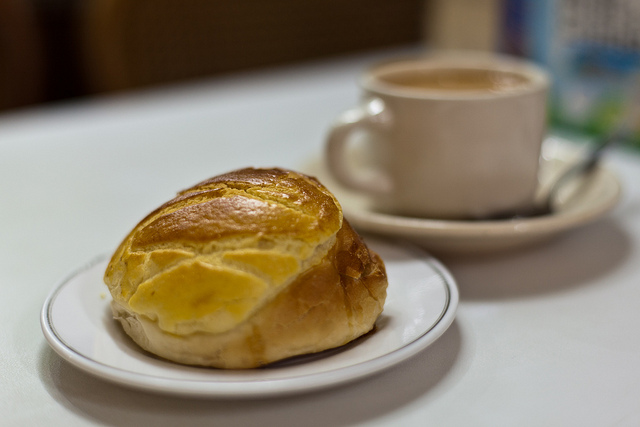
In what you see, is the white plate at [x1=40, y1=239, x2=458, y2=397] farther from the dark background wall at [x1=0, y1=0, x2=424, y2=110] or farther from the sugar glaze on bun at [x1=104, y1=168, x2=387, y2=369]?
the dark background wall at [x1=0, y1=0, x2=424, y2=110]

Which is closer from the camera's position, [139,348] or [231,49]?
[139,348]

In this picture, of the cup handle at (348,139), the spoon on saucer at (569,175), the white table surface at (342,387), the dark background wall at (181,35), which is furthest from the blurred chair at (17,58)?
the spoon on saucer at (569,175)

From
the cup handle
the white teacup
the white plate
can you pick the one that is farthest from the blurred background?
the white plate

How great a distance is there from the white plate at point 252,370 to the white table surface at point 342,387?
0.02m

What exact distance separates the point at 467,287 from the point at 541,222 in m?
0.09

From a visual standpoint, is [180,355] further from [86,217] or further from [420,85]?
[420,85]

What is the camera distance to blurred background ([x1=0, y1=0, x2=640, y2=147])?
1003 millimetres

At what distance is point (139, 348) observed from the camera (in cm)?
46

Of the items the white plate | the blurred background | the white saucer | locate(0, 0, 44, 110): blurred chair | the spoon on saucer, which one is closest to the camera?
the white plate

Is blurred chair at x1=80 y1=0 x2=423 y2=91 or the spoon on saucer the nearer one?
the spoon on saucer

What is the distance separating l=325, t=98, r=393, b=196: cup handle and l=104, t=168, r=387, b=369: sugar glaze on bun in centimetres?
21

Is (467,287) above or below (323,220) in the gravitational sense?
below

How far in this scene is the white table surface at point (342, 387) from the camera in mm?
427

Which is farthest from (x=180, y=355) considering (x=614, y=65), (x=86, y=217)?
(x=614, y=65)
